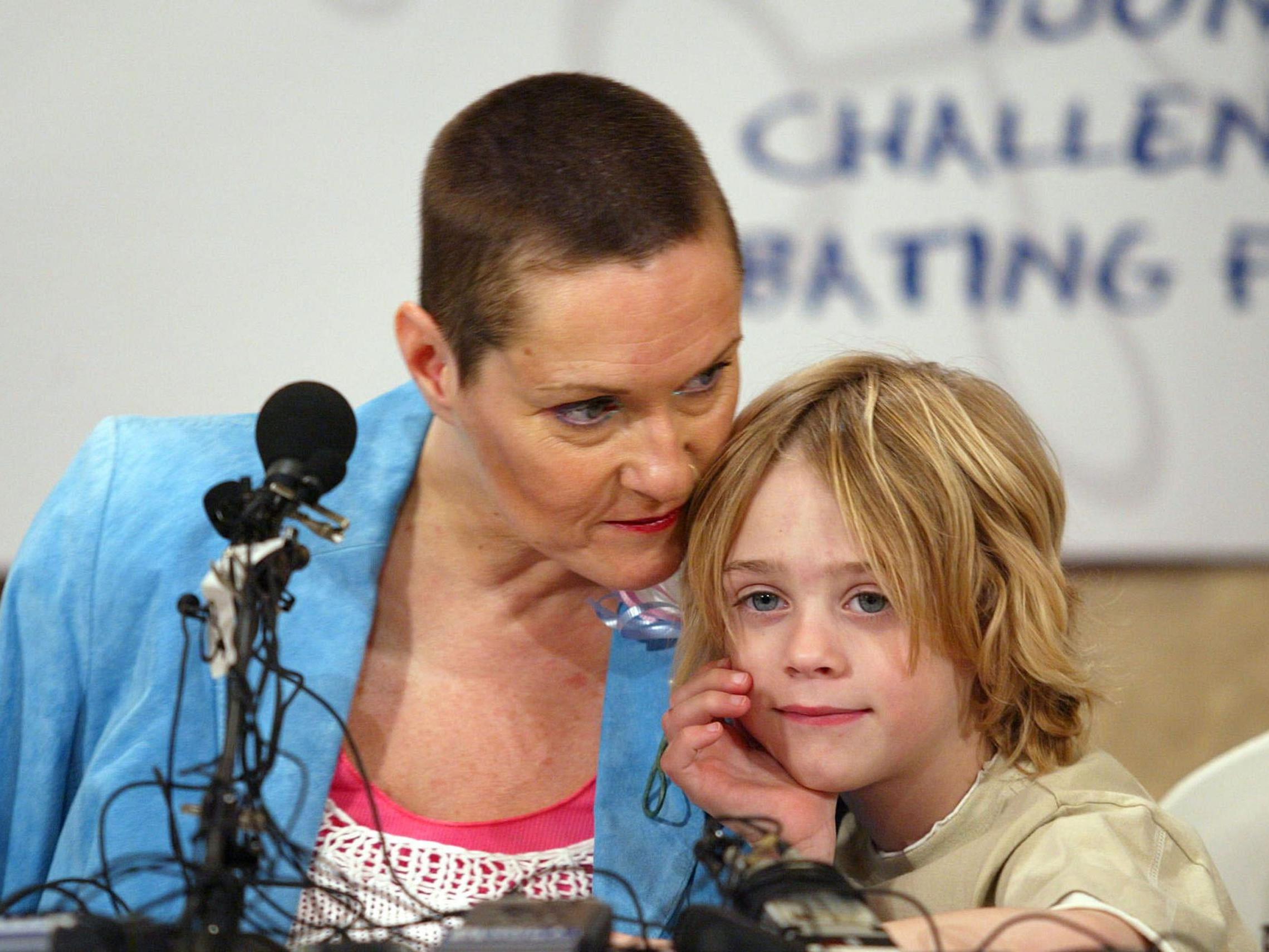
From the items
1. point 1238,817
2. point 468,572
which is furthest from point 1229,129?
point 468,572

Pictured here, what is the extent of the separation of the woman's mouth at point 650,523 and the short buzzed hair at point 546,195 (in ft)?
0.64

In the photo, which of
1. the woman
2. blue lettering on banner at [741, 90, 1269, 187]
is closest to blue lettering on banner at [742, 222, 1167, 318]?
blue lettering on banner at [741, 90, 1269, 187]

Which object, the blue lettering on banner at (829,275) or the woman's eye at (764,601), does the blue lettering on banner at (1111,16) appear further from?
the woman's eye at (764,601)

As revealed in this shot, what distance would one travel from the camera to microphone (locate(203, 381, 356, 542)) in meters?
0.91

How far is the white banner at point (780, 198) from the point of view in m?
2.18

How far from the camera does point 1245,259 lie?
243 cm

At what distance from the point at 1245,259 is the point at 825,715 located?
1605 mm

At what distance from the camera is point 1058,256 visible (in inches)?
93.9

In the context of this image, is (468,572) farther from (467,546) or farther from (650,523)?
(650,523)

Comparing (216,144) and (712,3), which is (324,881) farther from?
(712,3)

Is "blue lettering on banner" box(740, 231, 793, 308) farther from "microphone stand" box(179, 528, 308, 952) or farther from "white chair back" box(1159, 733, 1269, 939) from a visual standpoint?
"microphone stand" box(179, 528, 308, 952)

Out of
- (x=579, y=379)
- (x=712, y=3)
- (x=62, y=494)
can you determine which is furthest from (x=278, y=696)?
(x=712, y=3)

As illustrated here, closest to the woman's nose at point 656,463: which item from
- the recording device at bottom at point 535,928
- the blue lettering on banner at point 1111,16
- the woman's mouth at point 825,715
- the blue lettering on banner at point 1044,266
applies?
the woman's mouth at point 825,715

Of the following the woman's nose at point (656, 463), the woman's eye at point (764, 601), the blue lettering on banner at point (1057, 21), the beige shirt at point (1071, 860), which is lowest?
the beige shirt at point (1071, 860)
